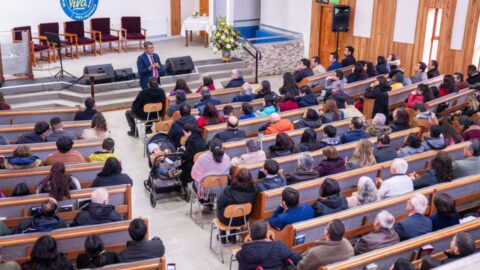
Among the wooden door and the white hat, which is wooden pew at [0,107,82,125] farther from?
the wooden door

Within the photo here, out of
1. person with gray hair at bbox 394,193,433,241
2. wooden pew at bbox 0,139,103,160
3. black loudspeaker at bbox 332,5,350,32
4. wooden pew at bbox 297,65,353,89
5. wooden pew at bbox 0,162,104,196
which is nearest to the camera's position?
person with gray hair at bbox 394,193,433,241

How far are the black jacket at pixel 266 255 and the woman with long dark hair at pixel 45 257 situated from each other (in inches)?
57.5

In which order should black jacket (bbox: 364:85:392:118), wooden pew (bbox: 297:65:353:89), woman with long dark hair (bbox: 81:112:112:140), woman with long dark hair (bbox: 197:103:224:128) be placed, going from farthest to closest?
1. wooden pew (bbox: 297:65:353:89)
2. black jacket (bbox: 364:85:392:118)
3. woman with long dark hair (bbox: 197:103:224:128)
4. woman with long dark hair (bbox: 81:112:112:140)

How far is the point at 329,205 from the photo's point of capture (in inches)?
216

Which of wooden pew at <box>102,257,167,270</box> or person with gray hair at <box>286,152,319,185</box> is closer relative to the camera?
wooden pew at <box>102,257,167,270</box>

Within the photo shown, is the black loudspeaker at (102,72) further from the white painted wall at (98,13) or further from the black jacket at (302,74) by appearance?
the black jacket at (302,74)

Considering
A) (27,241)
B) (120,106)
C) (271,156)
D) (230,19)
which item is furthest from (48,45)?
(27,241)

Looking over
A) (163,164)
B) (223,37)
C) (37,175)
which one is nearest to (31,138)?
(37,175)

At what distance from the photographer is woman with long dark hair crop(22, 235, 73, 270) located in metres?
4.30

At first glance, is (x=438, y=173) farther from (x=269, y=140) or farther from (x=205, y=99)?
(x=205, y=99)

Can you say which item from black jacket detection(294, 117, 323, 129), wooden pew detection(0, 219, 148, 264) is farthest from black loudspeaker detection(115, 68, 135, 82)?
wooden pew detection(0, 219, 148, 264)

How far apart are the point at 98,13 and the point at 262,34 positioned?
4.57m

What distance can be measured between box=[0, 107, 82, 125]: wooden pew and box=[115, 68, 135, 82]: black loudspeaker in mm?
3241

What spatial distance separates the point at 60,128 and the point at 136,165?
158 cm
